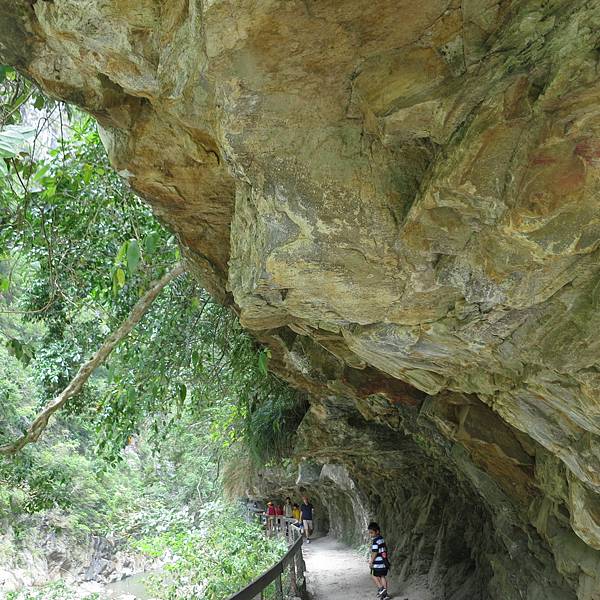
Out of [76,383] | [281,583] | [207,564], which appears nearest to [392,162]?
[76,383]

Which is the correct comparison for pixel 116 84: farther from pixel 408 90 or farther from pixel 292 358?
pixel 292 358

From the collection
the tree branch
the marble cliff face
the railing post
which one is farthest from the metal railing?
the tree branch

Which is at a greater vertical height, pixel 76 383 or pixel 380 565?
pixel 76 383

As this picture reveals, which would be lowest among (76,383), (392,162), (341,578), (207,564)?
(341,578)

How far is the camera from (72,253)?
7027 millimetres

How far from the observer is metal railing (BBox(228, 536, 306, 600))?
206 inches

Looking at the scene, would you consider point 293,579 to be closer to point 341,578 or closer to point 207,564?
point 207,564

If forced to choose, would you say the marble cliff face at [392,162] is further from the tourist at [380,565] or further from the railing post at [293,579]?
the tourist at [380,565]

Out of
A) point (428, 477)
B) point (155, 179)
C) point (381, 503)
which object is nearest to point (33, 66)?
point (155, 179)

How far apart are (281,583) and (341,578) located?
6506mm

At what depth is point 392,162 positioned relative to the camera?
325 cm

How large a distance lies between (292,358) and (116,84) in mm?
4386

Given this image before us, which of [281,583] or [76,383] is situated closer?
[76,383]

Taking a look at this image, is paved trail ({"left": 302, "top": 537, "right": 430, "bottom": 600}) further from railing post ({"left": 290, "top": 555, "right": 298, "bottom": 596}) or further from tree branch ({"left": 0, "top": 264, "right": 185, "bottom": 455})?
tree branch ({"left": 0, "top": 264, "right": 185, "bottom": 455})
